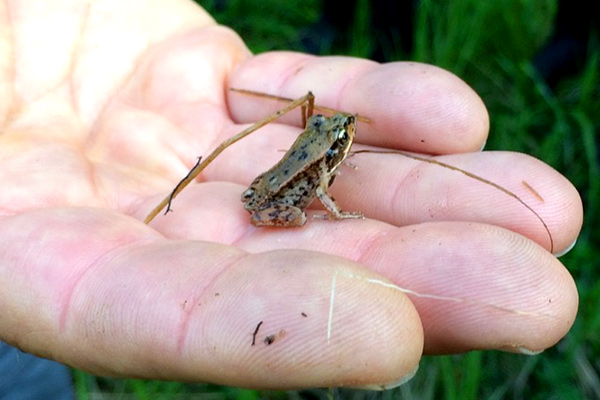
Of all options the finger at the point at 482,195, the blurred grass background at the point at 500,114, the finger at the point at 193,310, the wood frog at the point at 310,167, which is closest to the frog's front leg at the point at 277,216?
the wood frog at the point at 310,167

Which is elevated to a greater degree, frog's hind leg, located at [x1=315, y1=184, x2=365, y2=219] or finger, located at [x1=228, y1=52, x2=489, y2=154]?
finger, located at [x1=228, y1=52, x2=489, y2=154]

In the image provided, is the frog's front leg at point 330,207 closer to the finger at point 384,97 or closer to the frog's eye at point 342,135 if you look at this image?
the frog's eye at point 342,135

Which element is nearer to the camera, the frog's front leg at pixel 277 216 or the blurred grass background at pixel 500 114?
the frog's front leg at pixel 277 216

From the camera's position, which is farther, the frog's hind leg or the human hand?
the frog's hind leg

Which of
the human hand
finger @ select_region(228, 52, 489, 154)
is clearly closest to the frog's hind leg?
the human hand

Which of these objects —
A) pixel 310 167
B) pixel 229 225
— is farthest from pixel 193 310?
pixel 310 167

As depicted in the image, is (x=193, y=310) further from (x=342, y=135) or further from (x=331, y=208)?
(x=342, y=135)

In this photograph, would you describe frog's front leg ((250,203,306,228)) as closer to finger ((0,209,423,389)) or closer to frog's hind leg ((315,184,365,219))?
frog's hind leg ((315,184,365,219))

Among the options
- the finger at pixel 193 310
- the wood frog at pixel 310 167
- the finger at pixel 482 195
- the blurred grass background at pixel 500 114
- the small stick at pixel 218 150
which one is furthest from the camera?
the blurred grass background at pixel 500 114
